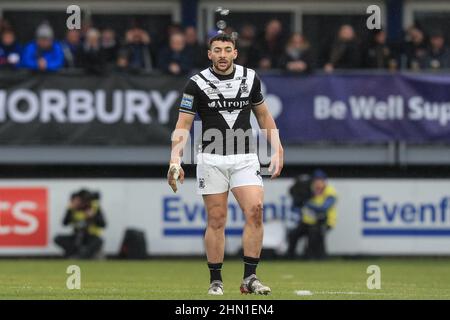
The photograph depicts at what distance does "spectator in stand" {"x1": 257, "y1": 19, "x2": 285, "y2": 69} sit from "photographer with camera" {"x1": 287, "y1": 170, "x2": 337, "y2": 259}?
2115mm

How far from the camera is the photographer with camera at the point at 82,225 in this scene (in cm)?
2277

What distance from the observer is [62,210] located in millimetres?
23281

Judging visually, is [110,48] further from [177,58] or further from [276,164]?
[276,164]

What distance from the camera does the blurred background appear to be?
22.8 meters

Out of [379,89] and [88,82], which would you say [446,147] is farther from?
[88,82]

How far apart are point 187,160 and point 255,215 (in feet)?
35.6

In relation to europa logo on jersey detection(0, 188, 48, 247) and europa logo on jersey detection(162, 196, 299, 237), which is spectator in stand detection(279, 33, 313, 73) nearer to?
europa logo on jersey detection(162, 196, 299, 237)

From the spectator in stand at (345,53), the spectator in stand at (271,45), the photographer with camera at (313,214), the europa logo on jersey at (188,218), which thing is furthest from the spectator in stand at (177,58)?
the photographer with camera at (313,214)

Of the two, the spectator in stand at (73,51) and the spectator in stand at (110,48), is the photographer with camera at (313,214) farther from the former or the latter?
the spectator in stand at (73,51)

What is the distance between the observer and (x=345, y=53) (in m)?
23.4

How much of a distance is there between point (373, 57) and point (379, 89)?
0.66 metres

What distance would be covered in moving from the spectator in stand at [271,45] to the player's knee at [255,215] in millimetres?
11567

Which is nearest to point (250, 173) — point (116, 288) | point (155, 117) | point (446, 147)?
point (116, 288)

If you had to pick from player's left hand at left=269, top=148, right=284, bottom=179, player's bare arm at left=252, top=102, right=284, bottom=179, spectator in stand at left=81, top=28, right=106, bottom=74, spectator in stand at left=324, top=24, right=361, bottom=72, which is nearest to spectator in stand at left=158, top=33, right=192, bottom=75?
spectator in stand at left=81, top=28, right=106, bottom=74
